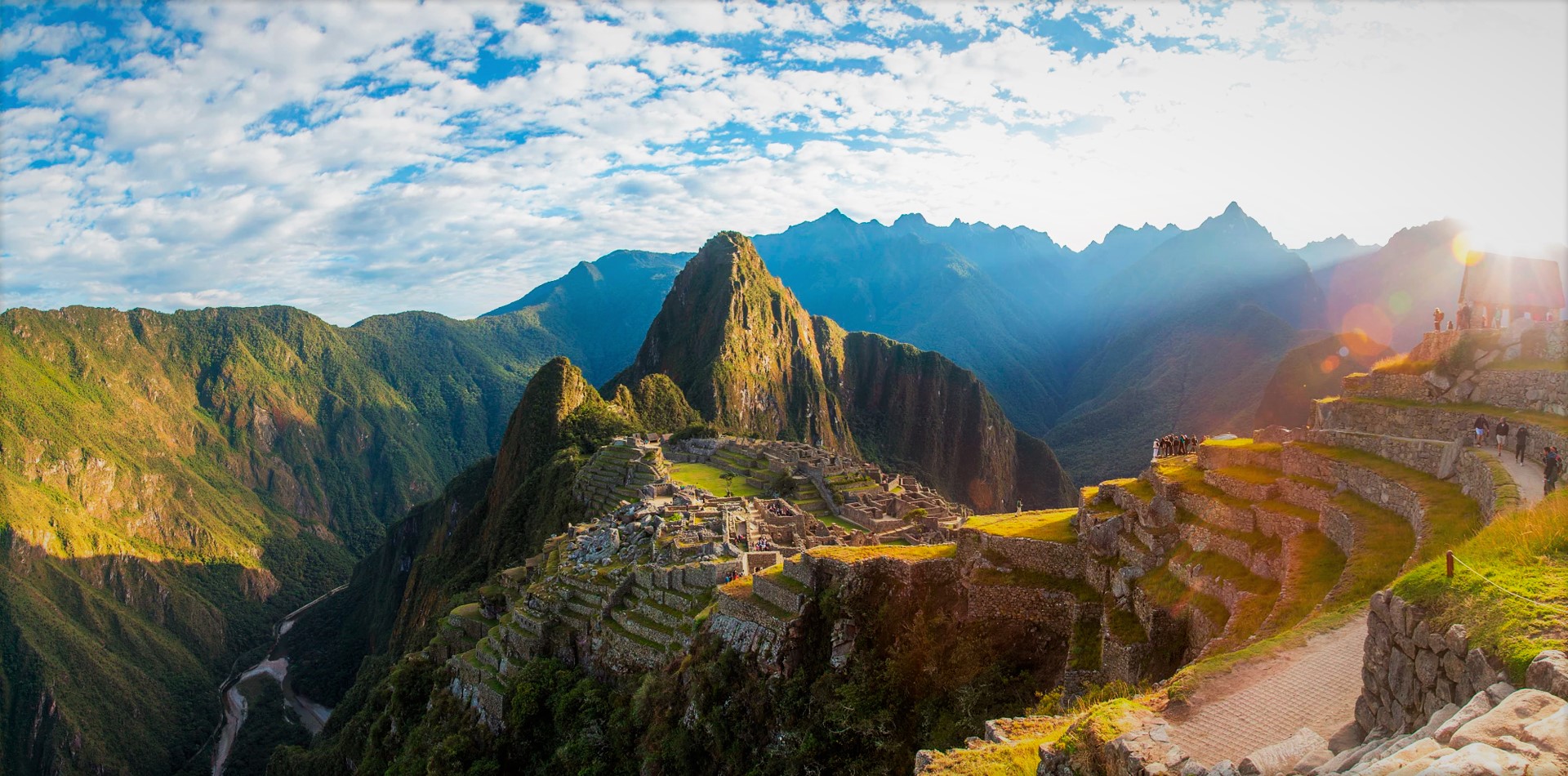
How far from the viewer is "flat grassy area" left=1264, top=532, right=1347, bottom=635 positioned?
486 inches

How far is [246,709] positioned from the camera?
374 feet

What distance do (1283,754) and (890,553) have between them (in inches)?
545

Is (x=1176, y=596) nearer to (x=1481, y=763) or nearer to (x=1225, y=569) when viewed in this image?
(x=1225, y=569)

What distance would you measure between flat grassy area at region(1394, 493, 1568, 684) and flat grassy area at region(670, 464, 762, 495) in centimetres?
5695

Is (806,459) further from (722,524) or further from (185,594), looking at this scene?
(185,594)

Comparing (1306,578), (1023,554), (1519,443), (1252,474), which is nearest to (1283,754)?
(1306,578)

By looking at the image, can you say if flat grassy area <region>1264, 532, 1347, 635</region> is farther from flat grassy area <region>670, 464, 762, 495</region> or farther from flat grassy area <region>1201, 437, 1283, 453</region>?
flat grassy area <region>670, 464, 762, 495</region>

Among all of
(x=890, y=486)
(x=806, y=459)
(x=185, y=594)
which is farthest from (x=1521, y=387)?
(x=185, y=594)

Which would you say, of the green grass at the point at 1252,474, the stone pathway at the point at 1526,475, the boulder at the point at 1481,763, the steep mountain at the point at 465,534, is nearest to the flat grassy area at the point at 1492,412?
the stone pathway at the point at 1526,475

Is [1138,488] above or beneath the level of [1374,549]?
beneath

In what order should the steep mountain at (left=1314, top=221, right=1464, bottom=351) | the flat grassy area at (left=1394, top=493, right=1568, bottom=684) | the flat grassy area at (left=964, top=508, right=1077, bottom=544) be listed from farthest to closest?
the steep mountain at (left=1314, top=221, right=1464, bottom=351) → the flat grassy area at (left=964, top=508, right=1077, bottom=544) → the flat grassy area at (left=1394, top=493, right=1568, bottom=684)

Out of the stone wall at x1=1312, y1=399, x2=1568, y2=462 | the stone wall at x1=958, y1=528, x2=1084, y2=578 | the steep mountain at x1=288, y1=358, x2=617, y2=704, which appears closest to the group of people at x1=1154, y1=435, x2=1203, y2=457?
the stone wall at x1=1312, y1=399, x2=1568, y2=462

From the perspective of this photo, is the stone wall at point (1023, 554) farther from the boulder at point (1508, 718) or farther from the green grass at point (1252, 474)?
the boulder at point (1508, 718)

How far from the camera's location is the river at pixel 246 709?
9819 centimetres
